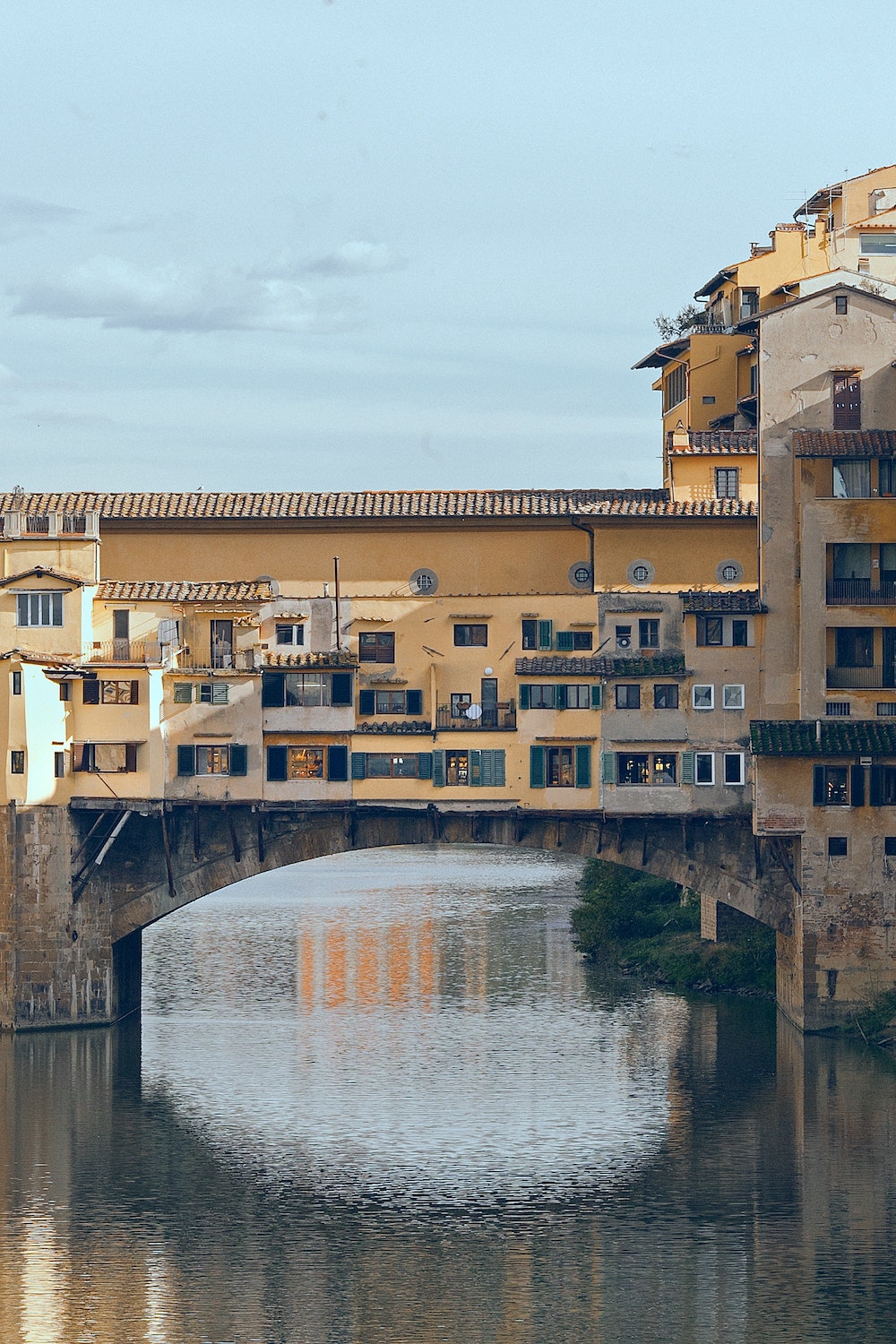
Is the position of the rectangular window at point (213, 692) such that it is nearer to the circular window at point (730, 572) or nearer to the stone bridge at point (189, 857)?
the stone bridge at point (189, 857)

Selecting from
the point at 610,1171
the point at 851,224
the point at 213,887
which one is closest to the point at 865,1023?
the point at 610,1171

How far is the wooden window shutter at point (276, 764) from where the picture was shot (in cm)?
7506

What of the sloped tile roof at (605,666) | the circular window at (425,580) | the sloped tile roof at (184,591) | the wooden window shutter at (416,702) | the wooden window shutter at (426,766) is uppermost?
the circular window at (425,580)

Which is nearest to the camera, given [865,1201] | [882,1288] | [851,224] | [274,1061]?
[882,1288]

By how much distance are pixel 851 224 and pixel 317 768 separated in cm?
3753

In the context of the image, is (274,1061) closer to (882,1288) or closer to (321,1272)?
(321,1272)

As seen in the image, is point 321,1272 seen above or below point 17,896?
below

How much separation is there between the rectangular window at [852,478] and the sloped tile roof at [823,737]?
25.8ft

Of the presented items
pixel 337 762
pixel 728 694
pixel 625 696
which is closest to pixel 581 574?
pixel 625 696

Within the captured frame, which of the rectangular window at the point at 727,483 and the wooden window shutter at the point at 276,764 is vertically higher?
the rectangular window at the point at 727,483

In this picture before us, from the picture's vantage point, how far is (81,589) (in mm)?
75438

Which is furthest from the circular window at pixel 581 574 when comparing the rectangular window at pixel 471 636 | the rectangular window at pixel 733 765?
the rectangular window at pixel 733 765

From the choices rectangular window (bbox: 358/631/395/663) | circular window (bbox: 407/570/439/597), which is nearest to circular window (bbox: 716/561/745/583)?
circular window (bbox: 407/570/439/597)

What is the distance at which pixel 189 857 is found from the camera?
3002 inches
